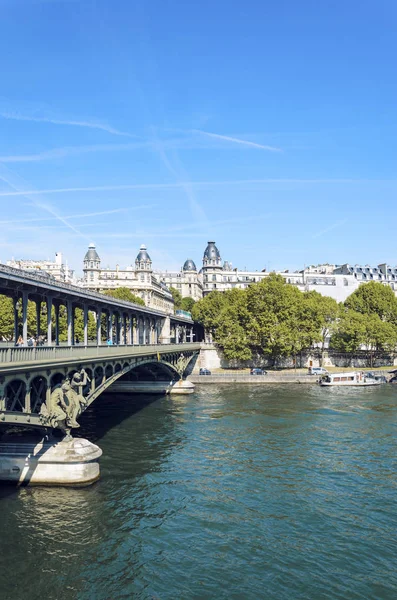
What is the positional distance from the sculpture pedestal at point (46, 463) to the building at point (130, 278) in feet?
369

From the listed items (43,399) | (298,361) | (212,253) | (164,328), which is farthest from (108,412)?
(212,253)

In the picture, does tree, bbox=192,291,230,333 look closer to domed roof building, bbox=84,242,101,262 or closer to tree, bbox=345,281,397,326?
tree, bbox=345,281,397,326

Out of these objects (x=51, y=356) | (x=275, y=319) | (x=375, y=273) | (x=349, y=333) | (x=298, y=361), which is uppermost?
(x=375, y=273)

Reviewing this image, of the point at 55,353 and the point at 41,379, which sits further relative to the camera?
the point at 55,353

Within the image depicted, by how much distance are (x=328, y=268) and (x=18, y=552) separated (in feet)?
522

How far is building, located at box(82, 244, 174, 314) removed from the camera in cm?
14675

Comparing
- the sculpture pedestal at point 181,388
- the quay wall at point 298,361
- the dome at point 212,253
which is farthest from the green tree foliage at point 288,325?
the dome at point 212,253

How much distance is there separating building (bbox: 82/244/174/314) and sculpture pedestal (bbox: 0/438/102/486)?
11261cm

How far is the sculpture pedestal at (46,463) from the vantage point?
29188mm

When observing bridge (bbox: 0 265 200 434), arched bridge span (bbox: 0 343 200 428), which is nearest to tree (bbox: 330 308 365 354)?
arched bridge span (bbox: 0 343 200 428)

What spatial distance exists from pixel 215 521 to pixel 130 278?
12823cm

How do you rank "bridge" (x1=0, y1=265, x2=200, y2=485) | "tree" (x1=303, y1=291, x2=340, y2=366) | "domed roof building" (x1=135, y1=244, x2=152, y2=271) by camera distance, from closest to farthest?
"bridge" (x1=0, y1=265, x2=200, y2=485)
"tree" (x1=303, y1=291, x2=340, y2=366)
"domed roof building" (x1=135, y1=244, x2=152, y2=271)

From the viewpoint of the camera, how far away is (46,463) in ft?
96.4

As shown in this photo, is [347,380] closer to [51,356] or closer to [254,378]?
[254,378]
